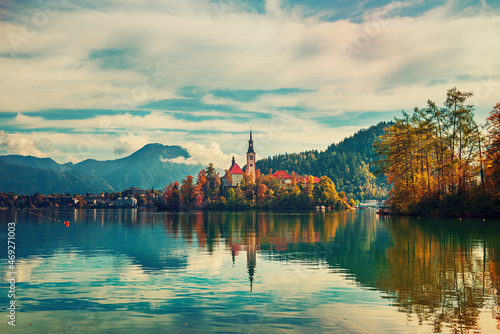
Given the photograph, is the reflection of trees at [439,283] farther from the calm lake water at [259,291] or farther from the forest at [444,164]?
the forest at [444,164]

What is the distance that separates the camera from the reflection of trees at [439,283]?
16.6m

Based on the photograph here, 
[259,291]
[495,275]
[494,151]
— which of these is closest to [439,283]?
[495,275]

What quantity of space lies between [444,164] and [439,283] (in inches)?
3405

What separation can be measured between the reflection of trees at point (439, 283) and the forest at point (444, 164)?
55.6 metres

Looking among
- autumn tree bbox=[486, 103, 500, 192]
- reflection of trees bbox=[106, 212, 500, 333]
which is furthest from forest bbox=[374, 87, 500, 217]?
reflection of trees bbox=[106, 212, 500, 333]

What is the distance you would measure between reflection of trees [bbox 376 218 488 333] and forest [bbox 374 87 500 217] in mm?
55648

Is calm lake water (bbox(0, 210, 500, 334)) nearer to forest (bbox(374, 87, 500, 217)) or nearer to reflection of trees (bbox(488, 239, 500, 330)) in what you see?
reflection of trees (bbox(488, 239, 500, 330))

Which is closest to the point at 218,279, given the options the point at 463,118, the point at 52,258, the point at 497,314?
the point at 497,314

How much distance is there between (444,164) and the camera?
101812 millimetres

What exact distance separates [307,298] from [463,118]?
91147mm

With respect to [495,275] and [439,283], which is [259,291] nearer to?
[439,283]

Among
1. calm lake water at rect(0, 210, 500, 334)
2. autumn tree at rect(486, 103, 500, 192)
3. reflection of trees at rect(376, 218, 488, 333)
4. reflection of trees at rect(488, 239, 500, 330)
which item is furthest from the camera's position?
autumn tree at rect(486, 103, 500, 192)

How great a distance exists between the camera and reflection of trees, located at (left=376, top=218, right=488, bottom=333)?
16609 mm

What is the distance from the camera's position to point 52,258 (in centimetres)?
3441
